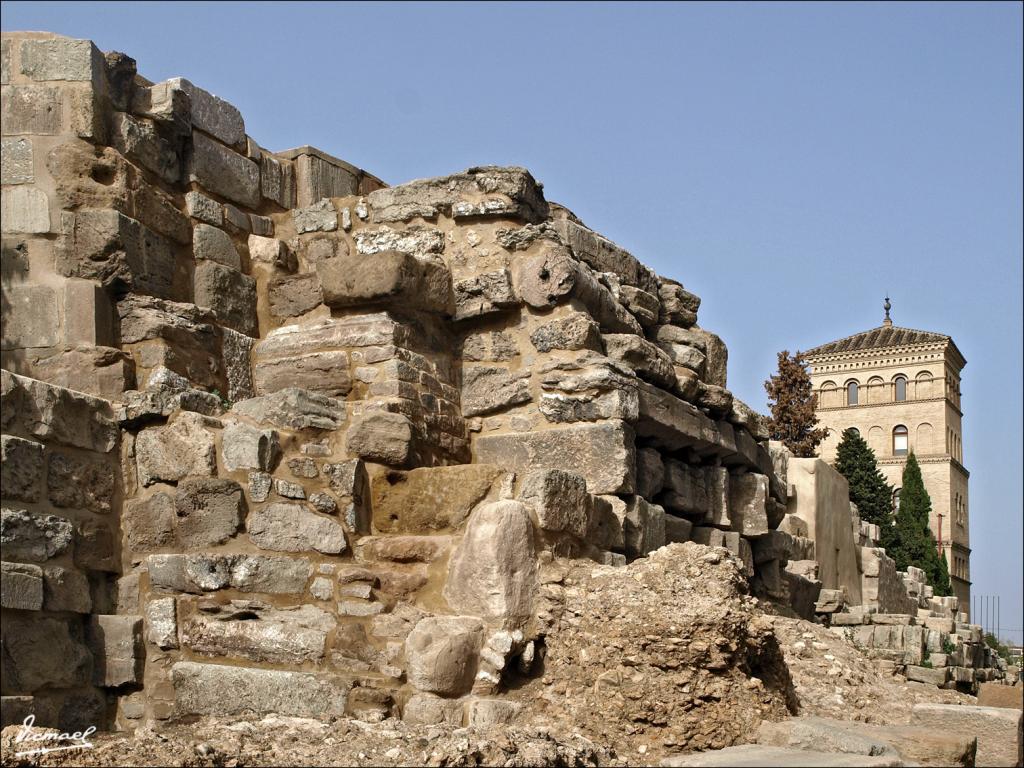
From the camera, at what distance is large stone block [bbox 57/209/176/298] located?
5824mm

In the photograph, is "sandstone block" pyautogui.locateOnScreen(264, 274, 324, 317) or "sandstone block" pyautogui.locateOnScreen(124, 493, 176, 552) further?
"sandstone block" pyautogui.locateOnScreen(264, 274, 324, 317)

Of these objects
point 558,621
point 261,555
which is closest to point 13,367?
point 261,555

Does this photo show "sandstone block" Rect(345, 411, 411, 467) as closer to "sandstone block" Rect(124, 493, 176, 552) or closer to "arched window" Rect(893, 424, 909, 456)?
"sandstone block" Rect(124, 493, 176, 552)

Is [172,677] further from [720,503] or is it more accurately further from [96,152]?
[720,503]

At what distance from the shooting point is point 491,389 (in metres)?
6.57

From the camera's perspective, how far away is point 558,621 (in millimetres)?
5180

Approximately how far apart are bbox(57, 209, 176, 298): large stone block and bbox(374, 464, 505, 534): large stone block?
5.20 ft

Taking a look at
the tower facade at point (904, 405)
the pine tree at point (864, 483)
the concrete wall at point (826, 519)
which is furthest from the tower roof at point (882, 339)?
the concrete wall at point (826, 519)

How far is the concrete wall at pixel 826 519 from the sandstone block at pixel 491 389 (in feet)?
18.9

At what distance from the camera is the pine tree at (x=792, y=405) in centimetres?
3056

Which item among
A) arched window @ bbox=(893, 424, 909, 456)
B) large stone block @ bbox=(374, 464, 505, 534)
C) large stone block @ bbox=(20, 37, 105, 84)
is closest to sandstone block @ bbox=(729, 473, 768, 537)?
large stone block @ bbox=(374, 464, 505, 534)

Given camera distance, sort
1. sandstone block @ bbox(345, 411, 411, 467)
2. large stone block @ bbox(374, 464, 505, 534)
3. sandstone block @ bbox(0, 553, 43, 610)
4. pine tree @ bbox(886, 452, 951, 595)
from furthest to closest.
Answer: pine tree @ bbox(886, 452, 951, 595) < sandstone block @ bbox(345, 411, 411, 467) < large stone block @ bbox(374, 464, 505, 534) < sandstone block @ bbox(0, 553, 43, 610)

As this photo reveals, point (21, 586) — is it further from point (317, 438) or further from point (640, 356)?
point (640, 356)

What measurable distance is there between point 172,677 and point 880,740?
9.36ft
